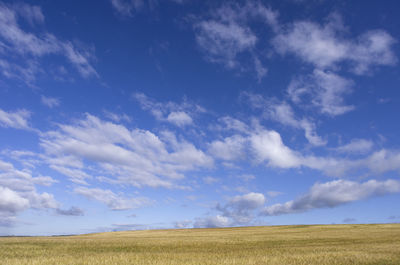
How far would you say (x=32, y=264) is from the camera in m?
19.6

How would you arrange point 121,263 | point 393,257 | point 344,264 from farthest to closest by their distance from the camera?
point 393,257
point 121,263
point 344,264

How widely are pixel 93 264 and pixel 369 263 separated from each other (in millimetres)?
18490

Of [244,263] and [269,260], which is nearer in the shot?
[244,263]

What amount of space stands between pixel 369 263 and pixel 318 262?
3.29 metres

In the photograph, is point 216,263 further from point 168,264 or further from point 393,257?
point 393,257

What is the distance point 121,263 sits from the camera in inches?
773

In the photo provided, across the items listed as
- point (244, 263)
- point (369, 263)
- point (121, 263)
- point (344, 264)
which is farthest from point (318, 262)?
point (121, 263)

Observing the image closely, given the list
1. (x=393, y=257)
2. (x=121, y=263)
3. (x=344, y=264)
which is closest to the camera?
(x=344, y=264)

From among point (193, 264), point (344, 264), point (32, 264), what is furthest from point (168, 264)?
point (344, 264)

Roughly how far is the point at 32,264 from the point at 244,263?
14.6 m

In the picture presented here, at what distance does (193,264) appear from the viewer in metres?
18.7

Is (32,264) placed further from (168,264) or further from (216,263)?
(216,263)

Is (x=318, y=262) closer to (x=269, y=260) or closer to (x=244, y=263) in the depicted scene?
(x=269, y=260)

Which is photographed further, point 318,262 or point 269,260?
point 269,260
